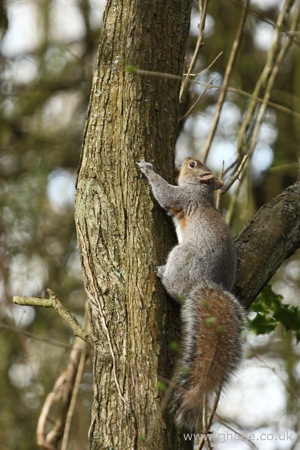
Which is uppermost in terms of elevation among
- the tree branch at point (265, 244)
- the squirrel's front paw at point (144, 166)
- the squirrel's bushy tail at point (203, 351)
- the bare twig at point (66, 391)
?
the squirrel's front paw at point (144, 166)

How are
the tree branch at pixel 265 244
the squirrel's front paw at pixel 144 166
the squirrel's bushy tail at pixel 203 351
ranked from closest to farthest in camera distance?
the squirrel's bushy tail at pixel 203 351 → the squirrel's front paw at pixel 144 166 → the tree branch at pixel 265 244

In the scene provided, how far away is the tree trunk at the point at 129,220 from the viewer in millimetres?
2559

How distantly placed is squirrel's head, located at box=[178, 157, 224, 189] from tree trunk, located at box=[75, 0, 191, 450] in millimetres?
845

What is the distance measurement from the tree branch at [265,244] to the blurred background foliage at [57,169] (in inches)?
93.8

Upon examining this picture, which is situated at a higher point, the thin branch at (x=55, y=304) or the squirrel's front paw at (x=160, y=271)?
the squirrel's front paw at (x=160, y=271)

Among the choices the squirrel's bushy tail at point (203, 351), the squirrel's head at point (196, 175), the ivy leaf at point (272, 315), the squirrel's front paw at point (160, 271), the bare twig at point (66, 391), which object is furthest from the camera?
the bare twig at point (66, 391)

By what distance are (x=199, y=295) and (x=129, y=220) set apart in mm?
481

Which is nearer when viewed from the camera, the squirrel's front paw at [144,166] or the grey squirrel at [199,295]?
the grey squirrel at [199,295]

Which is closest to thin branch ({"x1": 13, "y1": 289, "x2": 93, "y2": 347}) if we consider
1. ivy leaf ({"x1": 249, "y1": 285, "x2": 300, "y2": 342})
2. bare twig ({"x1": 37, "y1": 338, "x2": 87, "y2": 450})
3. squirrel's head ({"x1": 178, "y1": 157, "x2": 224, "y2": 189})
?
ivy leaf ({"x1": 249, "y1": 285, "x2": 300, "y2": 342})

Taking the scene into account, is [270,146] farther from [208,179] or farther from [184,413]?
[184,413]

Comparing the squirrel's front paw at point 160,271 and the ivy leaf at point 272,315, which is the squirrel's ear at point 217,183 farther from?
the squirrel's front paw at point 160,271

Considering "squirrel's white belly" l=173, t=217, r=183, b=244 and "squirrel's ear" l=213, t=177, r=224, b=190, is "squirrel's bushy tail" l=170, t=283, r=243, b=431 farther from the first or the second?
"squirrel's ear" l=213, t=177, r=224, b=190

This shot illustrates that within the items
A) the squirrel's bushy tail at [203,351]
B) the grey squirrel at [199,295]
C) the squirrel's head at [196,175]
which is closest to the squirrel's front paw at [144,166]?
the grey squirrel at [199,295]

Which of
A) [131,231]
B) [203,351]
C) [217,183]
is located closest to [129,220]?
[131,231]
